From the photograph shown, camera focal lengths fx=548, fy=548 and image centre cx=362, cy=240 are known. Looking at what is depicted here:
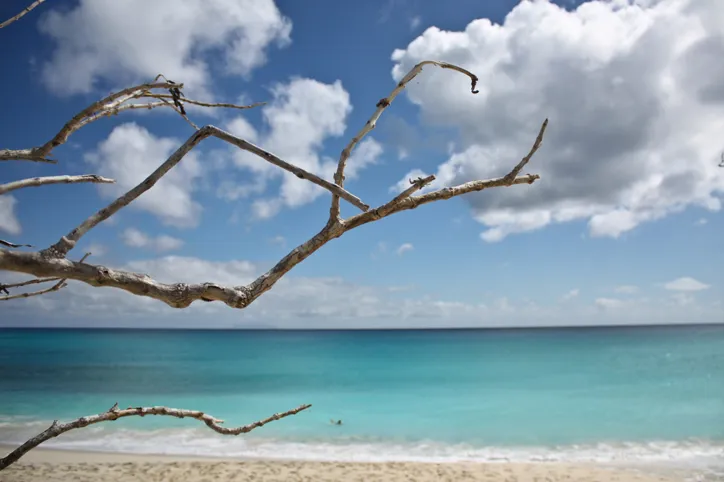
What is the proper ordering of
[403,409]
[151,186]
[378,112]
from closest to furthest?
[151,186]
[378,112]
[403,409]

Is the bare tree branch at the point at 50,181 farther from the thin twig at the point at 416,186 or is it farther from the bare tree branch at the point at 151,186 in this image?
the thin twig at the point at 416,186

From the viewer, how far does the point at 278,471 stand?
11.0m

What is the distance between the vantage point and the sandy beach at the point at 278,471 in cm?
1051

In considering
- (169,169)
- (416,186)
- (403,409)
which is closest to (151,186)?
(169,169)

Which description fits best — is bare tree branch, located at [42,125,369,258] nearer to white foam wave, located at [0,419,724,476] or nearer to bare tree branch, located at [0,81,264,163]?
bare tree branch, located at [0,81,264,163]

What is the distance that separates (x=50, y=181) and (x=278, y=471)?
10839 mm

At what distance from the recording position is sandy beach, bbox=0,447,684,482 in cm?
1051

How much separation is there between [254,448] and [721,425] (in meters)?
14.7

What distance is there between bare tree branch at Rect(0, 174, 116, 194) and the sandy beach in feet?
32.9

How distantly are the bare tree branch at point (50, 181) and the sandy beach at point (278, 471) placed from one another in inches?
395

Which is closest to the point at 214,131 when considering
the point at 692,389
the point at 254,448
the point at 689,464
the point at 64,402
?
the point at 254,448

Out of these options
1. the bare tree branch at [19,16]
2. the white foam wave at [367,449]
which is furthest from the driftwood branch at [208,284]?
the white foam wave at [367,449]

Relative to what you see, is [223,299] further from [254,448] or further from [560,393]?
[560,393]

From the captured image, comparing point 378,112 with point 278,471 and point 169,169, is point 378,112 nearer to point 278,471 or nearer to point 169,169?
point 169,169
